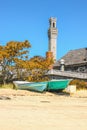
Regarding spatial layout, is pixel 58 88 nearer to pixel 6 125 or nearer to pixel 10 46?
pixel 10 46

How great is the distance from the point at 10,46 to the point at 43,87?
12505 millimetres

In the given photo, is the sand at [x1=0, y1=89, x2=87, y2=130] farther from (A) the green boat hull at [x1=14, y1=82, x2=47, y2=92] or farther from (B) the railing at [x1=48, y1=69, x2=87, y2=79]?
(B) the railing at [x1=48, y1=69, x2=87, y2=79]

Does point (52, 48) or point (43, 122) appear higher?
point (52, 48)

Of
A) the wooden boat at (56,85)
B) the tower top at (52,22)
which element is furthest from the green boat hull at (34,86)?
the tower top at (52,22)

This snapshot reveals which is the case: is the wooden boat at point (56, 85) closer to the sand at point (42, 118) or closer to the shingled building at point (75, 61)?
the sand at point (42, 118)

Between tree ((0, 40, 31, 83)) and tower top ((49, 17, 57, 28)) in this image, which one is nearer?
tree ((0, 40, 31, 83))

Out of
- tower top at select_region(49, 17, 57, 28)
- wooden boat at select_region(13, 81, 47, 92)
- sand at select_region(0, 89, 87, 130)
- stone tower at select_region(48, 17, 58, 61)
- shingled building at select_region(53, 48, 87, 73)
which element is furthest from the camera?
tower top at select_region(49, 17, 57, 28)

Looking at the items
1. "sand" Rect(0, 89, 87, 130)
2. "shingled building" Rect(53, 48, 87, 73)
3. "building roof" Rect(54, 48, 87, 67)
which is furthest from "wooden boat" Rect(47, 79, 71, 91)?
"building roof" Rect(54, 48, 87, 67)

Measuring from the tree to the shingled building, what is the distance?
22536 millimetres

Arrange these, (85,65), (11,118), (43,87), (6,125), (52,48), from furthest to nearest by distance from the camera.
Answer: (52,48), (85,65), (43,87), (11,118), (6,125)

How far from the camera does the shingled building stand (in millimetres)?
75938

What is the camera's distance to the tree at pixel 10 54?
175ft

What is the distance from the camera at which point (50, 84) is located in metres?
43.4

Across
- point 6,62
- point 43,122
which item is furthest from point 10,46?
point 43,122
